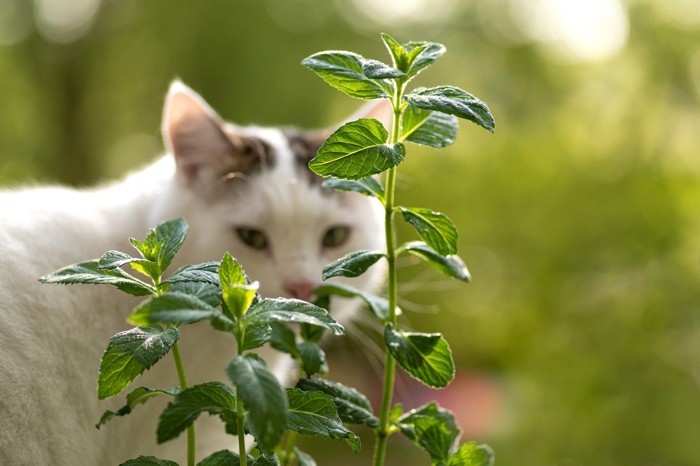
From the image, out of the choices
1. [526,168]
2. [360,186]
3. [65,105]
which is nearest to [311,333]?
[360,186]

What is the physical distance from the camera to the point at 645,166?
2885mm

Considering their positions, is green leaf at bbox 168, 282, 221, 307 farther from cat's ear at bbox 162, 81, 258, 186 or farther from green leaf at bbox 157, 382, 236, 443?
cat's ear at bbox 162, 81, 258, 186

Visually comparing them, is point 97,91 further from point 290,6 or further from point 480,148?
point 480,148

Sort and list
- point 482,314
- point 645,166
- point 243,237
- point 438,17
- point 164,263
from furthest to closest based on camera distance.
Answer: point 438,17 → point 482,314 → point 645,166 → point 243,237 → point 164,263

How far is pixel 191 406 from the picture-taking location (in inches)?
16.2

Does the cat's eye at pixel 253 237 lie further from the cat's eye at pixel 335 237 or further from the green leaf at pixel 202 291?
the green leaf at pixel 202 291

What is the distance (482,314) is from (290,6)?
2.78 metres

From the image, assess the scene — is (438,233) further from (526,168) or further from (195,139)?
(526,168)

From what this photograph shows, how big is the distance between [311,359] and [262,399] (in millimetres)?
232

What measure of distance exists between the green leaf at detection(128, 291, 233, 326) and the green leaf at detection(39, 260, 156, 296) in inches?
2.8

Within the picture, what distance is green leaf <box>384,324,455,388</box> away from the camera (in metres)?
0.50

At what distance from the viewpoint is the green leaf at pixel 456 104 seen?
A: 43cm

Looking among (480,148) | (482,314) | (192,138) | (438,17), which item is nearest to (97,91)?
(438,17)

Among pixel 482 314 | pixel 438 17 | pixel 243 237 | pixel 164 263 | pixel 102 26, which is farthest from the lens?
pixel 102 26
